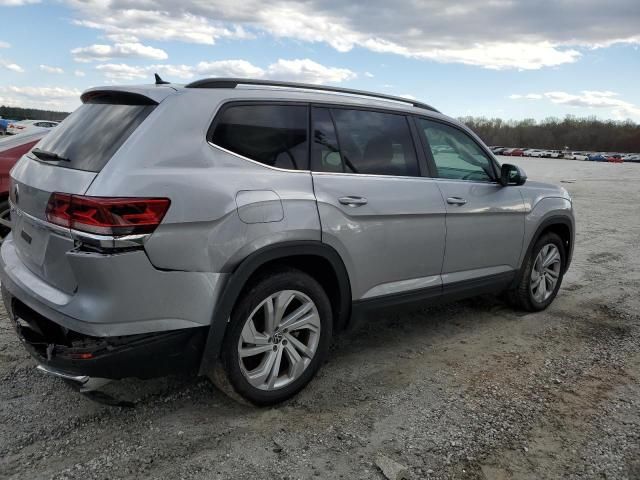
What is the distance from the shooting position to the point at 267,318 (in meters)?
3.10

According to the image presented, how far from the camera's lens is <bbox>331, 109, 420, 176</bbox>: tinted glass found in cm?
354

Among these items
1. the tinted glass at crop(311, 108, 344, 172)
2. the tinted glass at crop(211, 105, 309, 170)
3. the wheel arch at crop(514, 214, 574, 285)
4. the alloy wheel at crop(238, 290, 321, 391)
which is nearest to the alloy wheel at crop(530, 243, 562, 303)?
the wheel arch at crop(514, 214, 574, 285)

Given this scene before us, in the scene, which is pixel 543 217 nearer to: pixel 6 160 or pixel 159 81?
pixel 159 81

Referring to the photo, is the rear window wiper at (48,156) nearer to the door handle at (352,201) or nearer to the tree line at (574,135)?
the door handle at (352,201)

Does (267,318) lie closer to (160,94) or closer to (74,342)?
(74,342)

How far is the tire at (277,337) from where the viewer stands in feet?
9.77

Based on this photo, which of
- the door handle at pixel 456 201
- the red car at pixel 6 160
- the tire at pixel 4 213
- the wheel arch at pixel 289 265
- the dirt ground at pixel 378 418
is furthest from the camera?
the red car at pixel 6 160

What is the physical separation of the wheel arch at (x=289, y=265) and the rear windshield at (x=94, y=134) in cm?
88

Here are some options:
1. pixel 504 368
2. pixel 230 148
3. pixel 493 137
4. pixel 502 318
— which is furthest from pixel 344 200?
pixel 493 137

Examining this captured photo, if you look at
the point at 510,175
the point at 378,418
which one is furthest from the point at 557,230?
the point at 378,418

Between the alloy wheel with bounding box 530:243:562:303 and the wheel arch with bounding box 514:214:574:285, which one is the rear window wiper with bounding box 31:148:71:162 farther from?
the alloy wheel with bounding box 530:243:562:303

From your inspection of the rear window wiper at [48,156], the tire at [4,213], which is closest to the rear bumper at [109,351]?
the rear window wiper at [48,156]

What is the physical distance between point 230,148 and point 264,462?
5.33ft

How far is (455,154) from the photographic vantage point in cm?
434
